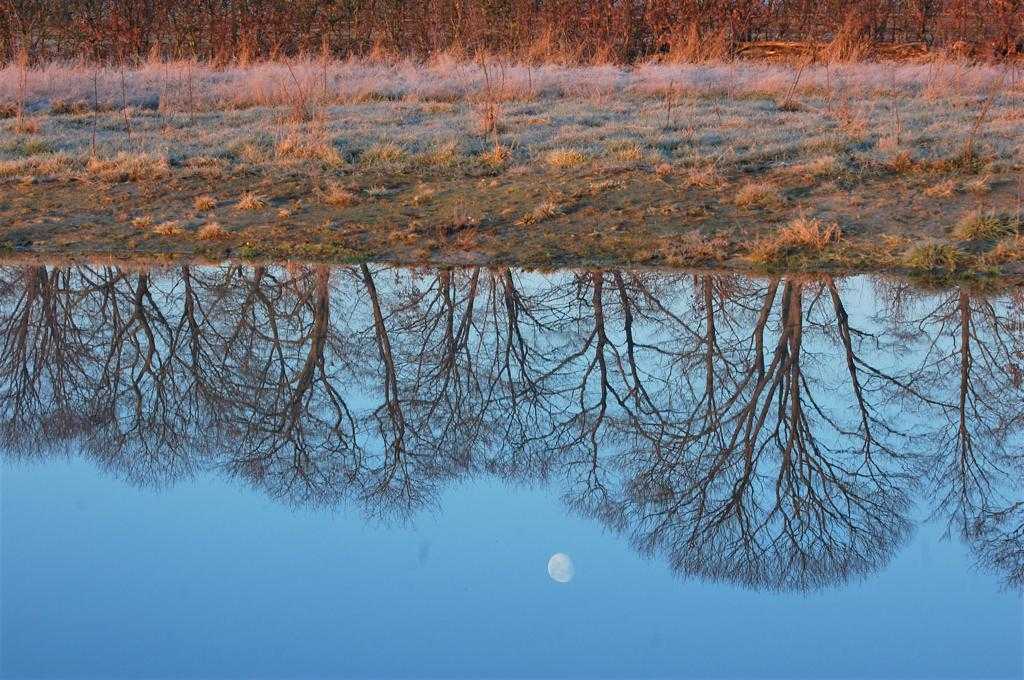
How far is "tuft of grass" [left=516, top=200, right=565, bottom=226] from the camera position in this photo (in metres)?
11.2

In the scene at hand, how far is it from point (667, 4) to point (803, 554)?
17.7 metres

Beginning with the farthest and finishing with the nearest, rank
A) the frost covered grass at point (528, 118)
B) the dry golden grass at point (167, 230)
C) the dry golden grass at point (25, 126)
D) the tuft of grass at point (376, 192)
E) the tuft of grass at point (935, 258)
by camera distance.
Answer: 1. the dry golden grass at point (25, 126)
2. the frost covered grass at point (528, 118)
3. the tuft of grass at point (376, 192)
4. the dry golden grass at point (167, 230)
5. the tuft of grass at point (935, 258)

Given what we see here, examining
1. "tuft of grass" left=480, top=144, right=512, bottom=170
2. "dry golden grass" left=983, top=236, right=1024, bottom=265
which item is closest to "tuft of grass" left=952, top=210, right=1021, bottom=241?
"dry golden grass" left=983, top=236, right=1024, bottom=265

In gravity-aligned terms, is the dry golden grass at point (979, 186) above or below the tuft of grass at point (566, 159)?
below

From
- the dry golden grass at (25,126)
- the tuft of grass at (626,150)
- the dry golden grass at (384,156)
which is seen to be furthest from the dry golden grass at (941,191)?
the dry golden grass at (25,126)

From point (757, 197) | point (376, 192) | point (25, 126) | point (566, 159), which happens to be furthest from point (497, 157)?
point (25, 126)

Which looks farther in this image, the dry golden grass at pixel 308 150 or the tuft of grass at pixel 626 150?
the dry golden grass at pixel 308 150

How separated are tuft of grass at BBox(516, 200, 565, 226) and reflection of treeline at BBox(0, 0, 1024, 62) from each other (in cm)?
927

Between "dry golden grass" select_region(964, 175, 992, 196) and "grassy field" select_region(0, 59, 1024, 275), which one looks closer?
"grassy field" select_region(0, 59, 1024, 275)

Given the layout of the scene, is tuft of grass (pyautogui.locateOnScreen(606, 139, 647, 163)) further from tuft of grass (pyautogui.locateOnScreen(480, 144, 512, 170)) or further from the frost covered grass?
tuft of grass (pyautogui.locateOnScreen(480, 144, 512, 170))

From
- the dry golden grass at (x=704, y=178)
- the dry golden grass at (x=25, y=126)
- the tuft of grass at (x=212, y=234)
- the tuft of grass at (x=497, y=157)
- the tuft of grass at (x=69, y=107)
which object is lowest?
the tuft of grass at (x=212, y=234)

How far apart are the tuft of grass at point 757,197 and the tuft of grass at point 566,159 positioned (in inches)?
78.0

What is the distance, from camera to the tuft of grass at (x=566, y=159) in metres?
12.6

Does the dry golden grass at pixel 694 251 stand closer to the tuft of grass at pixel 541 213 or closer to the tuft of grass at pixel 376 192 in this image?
the tuft of grass at pixel 541 213
